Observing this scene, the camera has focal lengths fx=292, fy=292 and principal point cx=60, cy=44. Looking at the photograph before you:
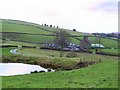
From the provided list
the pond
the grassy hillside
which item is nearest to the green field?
the grassy hillside

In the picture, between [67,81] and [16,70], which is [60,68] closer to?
[16,70]

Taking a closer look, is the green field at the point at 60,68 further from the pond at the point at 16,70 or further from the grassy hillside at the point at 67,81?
the pond at the point at 16,70

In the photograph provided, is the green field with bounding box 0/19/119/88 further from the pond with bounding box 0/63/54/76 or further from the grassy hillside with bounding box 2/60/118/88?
the pond with bounding box 0/63/54/76

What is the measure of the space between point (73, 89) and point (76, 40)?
154641 millimetres

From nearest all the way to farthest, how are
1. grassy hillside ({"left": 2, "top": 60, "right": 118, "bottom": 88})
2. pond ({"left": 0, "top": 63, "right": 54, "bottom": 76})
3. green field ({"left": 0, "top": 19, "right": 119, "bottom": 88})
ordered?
grassy hillside ({"left": 2, "top": 60, "right": 118, "bottom": 88}) < green field ({"left": 0, "top": 19, "right": 119, "bottom": 88}) < pond ({"left": 0, "top": 63, "right": 54, "bottom": 76})

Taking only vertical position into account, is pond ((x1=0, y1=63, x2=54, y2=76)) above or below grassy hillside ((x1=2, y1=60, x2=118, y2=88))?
below

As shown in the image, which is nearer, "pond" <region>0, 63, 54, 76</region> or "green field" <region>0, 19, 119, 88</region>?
"green field" <region>0, 19, 119, 88</region>

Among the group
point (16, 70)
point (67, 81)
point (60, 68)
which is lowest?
point (60, 68)

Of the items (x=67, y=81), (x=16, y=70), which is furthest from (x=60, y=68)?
(x=67, y=81)

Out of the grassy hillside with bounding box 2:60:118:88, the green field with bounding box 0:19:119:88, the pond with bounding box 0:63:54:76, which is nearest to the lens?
the grassy hillside with bounding box 2:60:118:88

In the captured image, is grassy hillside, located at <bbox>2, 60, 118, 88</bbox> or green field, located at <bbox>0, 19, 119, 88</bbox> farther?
green field, located at <bbox>0, 19, 119, 88</bbox>

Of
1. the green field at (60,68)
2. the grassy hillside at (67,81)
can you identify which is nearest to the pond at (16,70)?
the green field at (60,68)

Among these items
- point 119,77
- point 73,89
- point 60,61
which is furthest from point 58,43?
point 73,89

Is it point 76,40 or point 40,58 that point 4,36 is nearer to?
point 76,40
